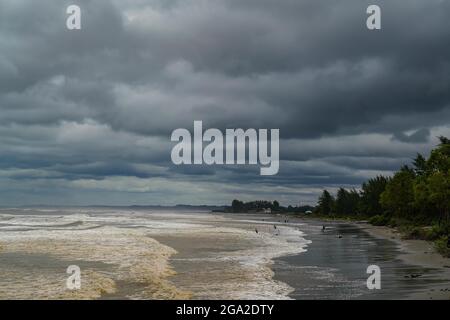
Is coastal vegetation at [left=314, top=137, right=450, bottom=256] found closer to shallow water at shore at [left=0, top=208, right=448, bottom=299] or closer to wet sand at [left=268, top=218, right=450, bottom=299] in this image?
wet sand at [left=268, top=218, right=450, bottom=299]

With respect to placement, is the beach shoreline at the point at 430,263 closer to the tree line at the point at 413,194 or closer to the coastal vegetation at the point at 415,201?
the coastal vegetation at the point at 415,201

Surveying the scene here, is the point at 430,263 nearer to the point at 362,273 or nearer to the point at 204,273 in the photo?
the point at 362,273

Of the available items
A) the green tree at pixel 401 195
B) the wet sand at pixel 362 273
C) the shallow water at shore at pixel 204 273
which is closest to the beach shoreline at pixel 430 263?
the wet sand at pixel 362 273

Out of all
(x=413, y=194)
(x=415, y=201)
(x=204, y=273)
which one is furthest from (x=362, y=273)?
(x=413, y=194)

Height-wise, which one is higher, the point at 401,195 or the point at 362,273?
the point at 401,195

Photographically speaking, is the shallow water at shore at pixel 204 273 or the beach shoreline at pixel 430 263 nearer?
the beach shoreline at pixel 430 263

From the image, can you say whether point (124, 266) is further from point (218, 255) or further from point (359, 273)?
point (359, 273)

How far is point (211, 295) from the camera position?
70.8 feet

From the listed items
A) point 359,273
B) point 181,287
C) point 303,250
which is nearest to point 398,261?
point 359,273

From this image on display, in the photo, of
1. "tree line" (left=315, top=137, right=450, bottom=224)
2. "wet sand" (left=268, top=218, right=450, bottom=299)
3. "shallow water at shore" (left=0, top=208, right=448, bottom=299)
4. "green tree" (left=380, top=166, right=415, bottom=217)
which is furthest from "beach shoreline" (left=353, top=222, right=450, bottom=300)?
"green tree" (left=380, top=166, right=415, bottom=217)

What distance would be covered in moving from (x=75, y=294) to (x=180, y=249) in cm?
2205

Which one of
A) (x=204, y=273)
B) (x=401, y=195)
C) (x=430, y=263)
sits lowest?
(x=204, y=273)

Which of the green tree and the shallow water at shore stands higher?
the green tree

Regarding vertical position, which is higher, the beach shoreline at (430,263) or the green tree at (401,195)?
the green tree at (401,195)
